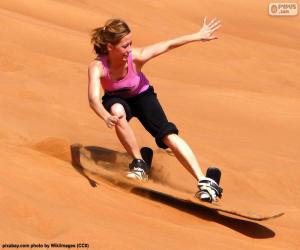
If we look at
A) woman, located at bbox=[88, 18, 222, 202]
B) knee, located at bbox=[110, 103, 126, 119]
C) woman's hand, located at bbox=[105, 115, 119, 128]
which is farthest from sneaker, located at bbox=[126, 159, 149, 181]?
woman's hand, located at bbox=[105, 115, 119, 128]

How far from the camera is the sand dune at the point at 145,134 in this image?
4.60 metres

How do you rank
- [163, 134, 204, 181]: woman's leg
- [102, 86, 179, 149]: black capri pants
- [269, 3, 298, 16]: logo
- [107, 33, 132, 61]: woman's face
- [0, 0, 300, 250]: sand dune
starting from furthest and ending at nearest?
1. [269, 3, 298, 16]: logo
2. [102, 86, 179, 149]: black capri pants
3. [107, 33, 132, 61]: woman's face
4. [163, 134, 204, 181]: woman's leg
5. [0, 0, 300, 250]: sand dune

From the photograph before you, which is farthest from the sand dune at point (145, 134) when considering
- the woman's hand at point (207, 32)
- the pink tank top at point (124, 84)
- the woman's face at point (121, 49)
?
the woman's hand at point (207, 32)

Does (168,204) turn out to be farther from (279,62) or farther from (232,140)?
(279,62)

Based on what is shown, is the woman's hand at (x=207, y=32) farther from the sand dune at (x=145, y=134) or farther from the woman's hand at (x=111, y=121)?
the sand dune at (x=145, y=134)

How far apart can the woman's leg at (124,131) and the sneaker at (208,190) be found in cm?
65

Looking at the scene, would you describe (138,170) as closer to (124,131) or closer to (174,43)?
(124,131)

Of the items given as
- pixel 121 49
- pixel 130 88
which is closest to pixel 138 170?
pixel 130 88

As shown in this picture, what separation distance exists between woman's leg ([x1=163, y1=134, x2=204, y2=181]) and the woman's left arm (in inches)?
25.0

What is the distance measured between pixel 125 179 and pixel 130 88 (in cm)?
72

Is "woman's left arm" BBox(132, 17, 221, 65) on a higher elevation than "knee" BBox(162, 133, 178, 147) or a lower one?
higher

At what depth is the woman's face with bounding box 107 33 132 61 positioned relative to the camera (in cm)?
564

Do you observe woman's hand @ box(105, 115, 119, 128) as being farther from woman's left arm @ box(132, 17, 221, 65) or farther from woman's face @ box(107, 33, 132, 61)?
woman's left arm @ box(132, 17, 221, 65)

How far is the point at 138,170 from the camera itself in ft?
18.9
